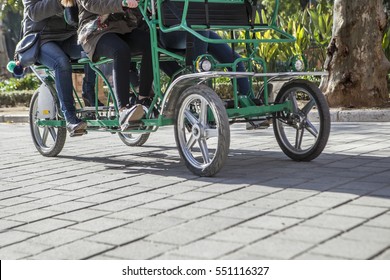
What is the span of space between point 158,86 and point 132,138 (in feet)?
6.39

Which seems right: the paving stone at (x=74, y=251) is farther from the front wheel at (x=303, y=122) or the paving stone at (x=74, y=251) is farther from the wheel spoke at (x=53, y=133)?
the wheel spoke at (x=53, y=133)

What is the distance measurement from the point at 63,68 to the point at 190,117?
1.89 m

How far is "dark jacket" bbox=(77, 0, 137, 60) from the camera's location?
668 cm

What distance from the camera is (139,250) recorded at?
12.8 ft

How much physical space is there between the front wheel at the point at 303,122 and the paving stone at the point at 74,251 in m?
2.86

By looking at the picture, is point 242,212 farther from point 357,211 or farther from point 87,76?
point 87,76

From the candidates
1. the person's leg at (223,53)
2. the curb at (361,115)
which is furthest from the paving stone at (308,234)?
the curb at (361,115)

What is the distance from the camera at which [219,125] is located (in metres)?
5.77

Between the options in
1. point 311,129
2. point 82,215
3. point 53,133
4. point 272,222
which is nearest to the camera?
point 272,222

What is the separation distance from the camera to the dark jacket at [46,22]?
7.48 meters

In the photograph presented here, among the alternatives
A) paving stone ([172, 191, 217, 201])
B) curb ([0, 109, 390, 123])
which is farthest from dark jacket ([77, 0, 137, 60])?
curb ([0, 109, 390, 123])

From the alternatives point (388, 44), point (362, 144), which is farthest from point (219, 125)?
point (388, 44)

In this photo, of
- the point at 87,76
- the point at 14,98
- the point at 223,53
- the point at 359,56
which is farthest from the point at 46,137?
the point at 14,98

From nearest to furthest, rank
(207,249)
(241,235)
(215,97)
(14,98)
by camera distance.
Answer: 1. (207,249)
2. (241,235)
3. (215,97)
4. (14,98)
